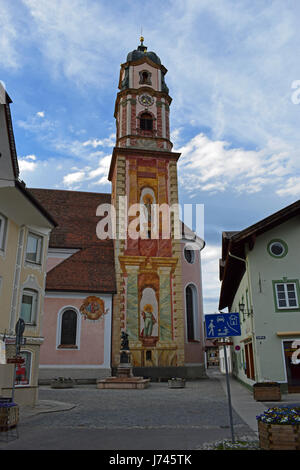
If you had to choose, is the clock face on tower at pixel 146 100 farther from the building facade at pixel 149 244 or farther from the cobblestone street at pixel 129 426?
the cobblestone street at pixel 129 426

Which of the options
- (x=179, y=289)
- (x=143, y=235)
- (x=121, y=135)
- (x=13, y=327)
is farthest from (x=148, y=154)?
(x=13, y=327)

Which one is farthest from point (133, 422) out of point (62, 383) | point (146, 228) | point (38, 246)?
point (146, 228)

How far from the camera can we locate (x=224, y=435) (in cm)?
930

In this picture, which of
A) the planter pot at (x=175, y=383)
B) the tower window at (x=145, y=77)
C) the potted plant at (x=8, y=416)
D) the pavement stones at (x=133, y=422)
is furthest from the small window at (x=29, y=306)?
the tower window at (x=145, y=77)

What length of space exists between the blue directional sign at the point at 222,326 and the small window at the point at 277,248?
39.9 feet

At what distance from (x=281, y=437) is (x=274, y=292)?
42.5 feet

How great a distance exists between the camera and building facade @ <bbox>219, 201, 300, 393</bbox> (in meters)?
18.6

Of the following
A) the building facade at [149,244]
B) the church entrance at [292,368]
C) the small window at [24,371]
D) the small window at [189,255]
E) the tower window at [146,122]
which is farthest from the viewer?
the tower window at [146,122]

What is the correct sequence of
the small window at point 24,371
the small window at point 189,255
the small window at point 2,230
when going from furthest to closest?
the small window at point 189,255
the small window at point 24,371
the small window at point 2,230

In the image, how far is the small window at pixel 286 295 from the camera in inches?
763

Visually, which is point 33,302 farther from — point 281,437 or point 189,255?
point 189,255

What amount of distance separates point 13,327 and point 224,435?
10707mm

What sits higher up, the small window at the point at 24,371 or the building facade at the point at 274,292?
the building facade at the point at 274,292
